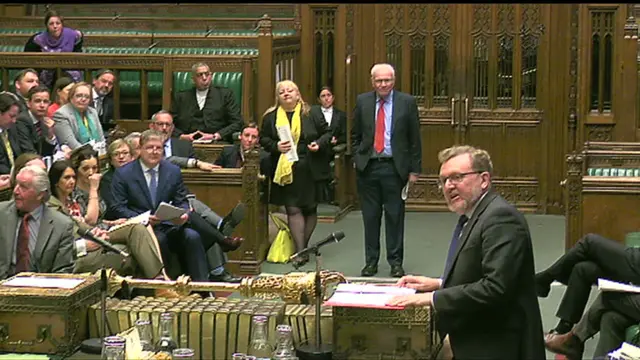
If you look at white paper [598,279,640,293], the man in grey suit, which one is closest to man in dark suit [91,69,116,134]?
the man in grey suit

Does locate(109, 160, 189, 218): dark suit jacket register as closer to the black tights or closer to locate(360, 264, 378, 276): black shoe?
the black tights

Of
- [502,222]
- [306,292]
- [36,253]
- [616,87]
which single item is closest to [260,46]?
[616,87]

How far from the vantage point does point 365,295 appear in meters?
4.24

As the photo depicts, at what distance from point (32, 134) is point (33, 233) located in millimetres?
2268

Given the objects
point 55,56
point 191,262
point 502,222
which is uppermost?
point 55,56

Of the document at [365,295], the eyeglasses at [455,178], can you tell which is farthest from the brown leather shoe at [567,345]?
the eyeglasses at [455,178]

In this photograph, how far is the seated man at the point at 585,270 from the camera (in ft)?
18.2

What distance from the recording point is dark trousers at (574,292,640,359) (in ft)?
17.6

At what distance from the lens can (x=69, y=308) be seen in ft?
14.0

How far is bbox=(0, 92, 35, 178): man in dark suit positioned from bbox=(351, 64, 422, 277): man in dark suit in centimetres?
249

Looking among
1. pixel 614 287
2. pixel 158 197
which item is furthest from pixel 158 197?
pixel 614 287

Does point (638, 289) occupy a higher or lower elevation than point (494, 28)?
lower

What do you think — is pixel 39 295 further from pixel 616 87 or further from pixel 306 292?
pixel 616 87

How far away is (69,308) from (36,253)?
1.21 m
